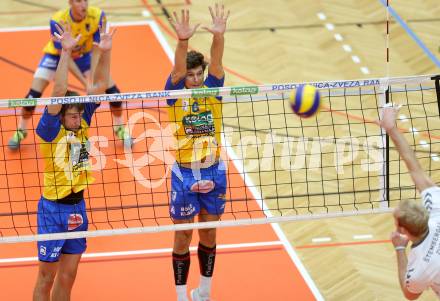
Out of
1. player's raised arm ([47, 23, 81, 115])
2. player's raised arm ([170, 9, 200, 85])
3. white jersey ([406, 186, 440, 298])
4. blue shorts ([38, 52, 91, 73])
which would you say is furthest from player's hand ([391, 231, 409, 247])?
blue shorts ([38, 52, 91, 73])

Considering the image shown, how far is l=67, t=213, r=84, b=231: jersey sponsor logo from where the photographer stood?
28.0ft

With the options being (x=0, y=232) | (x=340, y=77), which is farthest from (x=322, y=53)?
(x=0, y=232)

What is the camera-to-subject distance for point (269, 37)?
15609 millimetres

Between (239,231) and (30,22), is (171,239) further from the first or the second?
(30,22)

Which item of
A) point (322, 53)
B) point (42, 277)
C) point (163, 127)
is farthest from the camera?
point (322, 53)

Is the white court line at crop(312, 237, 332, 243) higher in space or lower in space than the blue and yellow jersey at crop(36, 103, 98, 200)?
lower

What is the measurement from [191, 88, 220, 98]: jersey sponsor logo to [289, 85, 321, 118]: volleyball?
3.08 ft

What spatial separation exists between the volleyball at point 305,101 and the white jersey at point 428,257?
3.83ft

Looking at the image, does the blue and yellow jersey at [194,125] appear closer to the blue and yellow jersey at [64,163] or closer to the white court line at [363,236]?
the blue and yellow jersey at [64,163]

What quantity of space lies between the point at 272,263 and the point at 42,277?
113 inches

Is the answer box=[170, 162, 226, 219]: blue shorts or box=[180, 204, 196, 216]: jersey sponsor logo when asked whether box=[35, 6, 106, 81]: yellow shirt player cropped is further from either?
box=[180, 204, 196, 216]: jersey sponsor logo

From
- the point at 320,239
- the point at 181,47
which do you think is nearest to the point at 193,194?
the point at 181,47

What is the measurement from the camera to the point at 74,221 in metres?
8.56

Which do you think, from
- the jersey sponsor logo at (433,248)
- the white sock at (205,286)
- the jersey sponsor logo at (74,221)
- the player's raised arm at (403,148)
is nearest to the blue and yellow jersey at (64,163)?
the jersey sponsor logo at (74,221)
